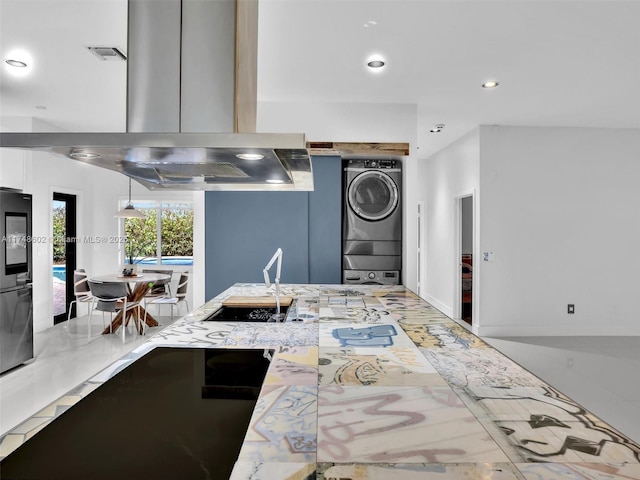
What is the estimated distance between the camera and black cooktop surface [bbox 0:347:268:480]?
89 cm

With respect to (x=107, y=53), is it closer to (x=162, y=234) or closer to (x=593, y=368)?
(x=162, y=234)

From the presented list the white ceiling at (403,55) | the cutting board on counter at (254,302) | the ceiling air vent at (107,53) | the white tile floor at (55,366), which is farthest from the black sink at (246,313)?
the ceiling air vent at (107,53)

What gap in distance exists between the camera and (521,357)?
160 inches

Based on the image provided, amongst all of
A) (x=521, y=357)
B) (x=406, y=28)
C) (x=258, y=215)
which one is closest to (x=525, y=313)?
(x=521, y=357)

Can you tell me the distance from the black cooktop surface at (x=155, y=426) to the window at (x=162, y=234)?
18.2 ft

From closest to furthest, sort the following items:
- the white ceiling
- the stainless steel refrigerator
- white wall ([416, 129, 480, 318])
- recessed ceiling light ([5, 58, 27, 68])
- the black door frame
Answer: the white ceiling, recessed ceiling light ([5, 58, 27, 68]), the stainless steel refrigerator, white wall ([416, 129, 480, 318]), the black door frame

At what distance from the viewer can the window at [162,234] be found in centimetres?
671

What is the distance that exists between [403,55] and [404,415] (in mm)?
2535

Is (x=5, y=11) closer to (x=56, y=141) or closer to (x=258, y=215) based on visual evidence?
(x=56, y=141)

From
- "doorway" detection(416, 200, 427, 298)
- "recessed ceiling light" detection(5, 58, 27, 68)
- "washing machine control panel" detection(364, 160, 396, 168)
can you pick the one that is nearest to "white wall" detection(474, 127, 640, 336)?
"washing machine control panel" detection(364, 160, 396, 168)

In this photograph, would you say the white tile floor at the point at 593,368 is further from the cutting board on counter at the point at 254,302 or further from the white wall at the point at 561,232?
the cutting board on counter at the point at 254,302

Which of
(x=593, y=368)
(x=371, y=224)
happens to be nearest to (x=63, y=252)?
(x=371, y=224)

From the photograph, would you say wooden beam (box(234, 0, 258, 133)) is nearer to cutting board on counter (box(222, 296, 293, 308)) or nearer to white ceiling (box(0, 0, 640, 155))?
white ceiling (box(0, 0, 640, 155))

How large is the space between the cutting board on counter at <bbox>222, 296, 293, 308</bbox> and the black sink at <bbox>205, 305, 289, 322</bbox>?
0.02m
